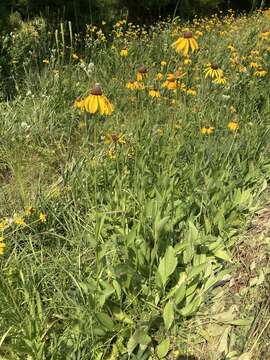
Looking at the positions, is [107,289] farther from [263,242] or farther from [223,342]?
[263,242]

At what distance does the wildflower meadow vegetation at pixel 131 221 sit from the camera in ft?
6.71

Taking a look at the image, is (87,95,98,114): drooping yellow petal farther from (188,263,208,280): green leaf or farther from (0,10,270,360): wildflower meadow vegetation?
(188,263,208,280): green leaf

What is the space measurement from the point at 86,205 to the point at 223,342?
1122mm

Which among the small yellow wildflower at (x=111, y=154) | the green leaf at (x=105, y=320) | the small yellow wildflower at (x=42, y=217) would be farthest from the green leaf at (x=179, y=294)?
the small yellow wildflower at (x=111, y=154)

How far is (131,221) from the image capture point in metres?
2.75

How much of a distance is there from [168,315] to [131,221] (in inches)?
29.6

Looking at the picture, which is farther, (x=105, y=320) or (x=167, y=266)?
(x=167, y=266)

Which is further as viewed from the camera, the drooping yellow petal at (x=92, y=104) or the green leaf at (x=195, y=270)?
the green leaf at (x=195, y=270)

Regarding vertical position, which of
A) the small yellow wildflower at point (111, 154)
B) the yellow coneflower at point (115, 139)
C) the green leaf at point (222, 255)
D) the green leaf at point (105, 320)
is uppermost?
the yellow coneflower at point (115, 139)

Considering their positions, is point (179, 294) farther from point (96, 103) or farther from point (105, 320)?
point (96, 103)

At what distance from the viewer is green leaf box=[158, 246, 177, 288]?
223cm

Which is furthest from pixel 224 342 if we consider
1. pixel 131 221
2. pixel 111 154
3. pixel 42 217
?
pixel 111 154

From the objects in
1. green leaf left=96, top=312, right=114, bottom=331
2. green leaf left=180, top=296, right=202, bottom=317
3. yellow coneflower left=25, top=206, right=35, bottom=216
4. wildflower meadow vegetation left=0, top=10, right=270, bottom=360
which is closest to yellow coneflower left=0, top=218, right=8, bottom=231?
wildflower meadow vegetation left=0, top=10, right=270, bottom=360

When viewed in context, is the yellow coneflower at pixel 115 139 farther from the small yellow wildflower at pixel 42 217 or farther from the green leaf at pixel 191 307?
the green leaf at pixel 191 307
